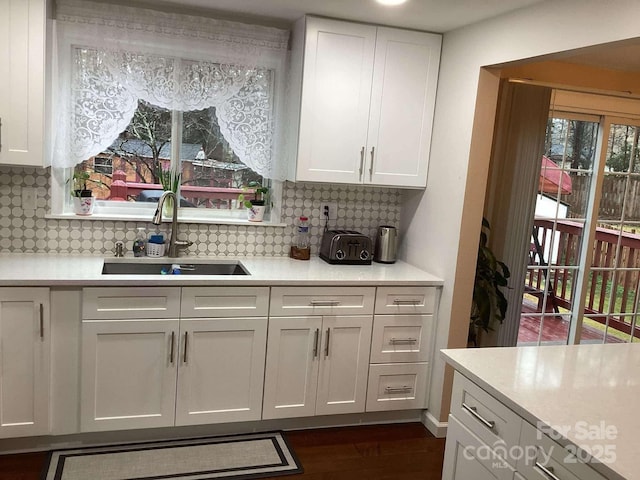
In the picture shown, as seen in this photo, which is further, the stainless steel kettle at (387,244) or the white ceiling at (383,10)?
the stainless steel kettle at (387,244)

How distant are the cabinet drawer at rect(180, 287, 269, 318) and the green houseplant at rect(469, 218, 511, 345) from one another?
1308 mm

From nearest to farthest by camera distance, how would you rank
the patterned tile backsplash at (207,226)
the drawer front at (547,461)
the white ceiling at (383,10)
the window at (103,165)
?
1. the drawer front at (547,461)
2. the white ceiling at (383,10)
3. the patterned tile backsplash at (207,226)
4. the window at (103,165)

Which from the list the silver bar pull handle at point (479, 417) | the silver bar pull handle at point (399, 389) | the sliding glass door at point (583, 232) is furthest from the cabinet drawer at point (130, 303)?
the sliding glass door at point (583, 232)

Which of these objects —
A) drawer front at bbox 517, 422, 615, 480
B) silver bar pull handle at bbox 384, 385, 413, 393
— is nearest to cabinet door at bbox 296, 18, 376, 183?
silver bar pull handle at bbox 384, 385, 413, 393

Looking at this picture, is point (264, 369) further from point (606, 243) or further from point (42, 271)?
point (606, 243)

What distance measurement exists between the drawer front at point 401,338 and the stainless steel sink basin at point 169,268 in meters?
0.83

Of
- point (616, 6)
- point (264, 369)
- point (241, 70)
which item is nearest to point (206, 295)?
point (264, 369)

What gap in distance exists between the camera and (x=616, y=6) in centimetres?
213

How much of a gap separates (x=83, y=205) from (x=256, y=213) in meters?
1.01

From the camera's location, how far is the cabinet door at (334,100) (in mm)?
3115

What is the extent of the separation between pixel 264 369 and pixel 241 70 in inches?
68.3

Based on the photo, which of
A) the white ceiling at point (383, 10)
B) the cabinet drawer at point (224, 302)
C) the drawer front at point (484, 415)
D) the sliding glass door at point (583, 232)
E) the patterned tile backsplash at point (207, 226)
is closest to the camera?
the drawer front at point (484, 415)

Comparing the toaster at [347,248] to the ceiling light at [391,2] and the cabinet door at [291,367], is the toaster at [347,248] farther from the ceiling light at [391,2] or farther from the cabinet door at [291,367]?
the ceiling light at [391,2]

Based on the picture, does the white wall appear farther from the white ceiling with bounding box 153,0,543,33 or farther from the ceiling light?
the ceiling light
